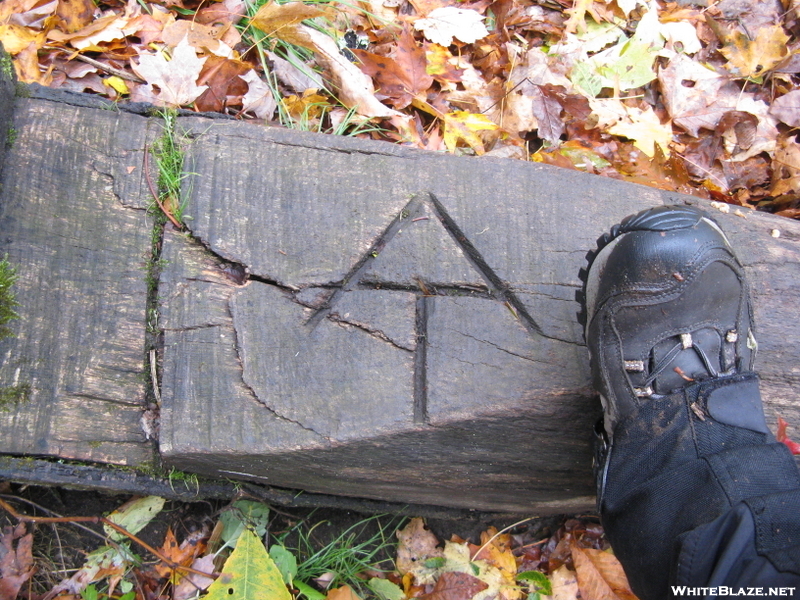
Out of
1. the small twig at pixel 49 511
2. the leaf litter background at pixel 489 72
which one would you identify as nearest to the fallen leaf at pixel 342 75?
the leaf litter background at pixel 489 72

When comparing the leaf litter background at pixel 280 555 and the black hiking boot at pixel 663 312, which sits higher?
the black hiking boot at pixel 663 312

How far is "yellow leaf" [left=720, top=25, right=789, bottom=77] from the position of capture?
2.92 m

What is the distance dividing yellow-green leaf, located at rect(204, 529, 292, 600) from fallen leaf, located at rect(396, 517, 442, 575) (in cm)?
54

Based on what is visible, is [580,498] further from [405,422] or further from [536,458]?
[405,422]

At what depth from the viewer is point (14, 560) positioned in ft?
6.29

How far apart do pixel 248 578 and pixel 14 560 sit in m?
0.78

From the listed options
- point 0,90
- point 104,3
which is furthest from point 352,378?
point 104,3

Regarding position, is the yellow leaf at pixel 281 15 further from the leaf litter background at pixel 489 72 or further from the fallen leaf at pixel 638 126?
the fallen leaf at pixel 638 126

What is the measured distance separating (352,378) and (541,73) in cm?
184

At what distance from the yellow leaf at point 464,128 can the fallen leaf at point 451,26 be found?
399 millimetres

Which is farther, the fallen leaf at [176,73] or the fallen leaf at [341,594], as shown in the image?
the fallen leaf at [176,73]

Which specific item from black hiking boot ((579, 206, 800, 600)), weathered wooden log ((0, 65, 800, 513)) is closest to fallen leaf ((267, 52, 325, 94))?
weathered wooden log ((0, 65, 800, 513))

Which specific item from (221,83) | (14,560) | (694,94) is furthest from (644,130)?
(14,560)

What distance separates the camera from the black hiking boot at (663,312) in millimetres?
1563
